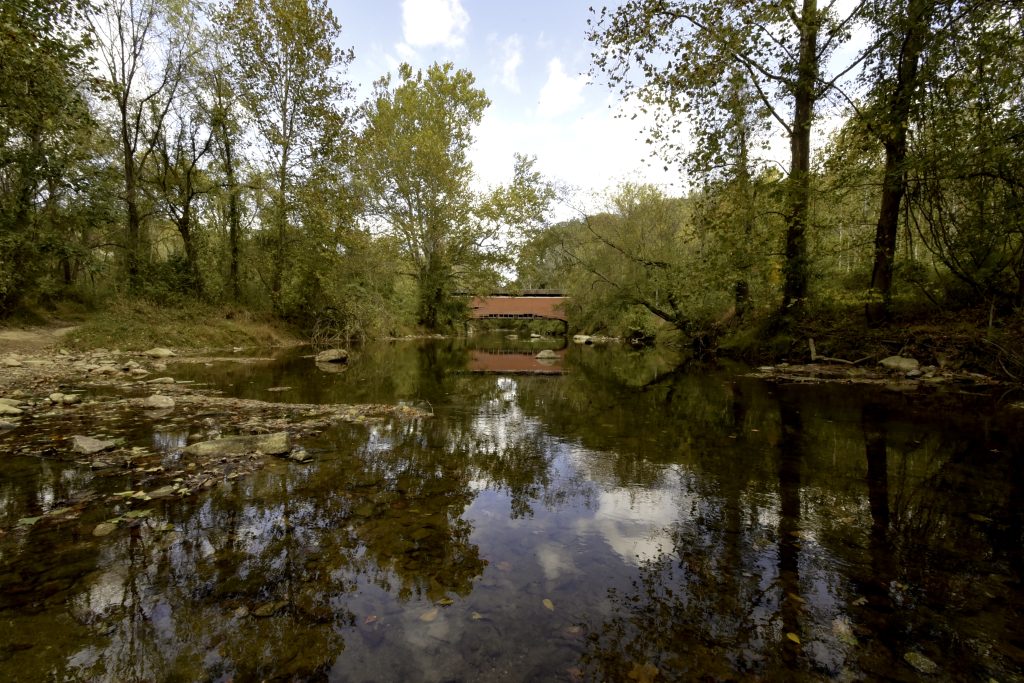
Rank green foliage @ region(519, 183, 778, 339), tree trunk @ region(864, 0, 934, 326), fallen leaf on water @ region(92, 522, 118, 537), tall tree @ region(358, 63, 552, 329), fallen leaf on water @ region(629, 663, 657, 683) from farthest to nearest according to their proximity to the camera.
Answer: tall tree @ region(358, 63, 552, 329)
green foliage @ region(519, 183, 778, 339)
tree trunk @ region(864, 0, 934, 326)
fallen leaf on water @ region(92, 522, 118, 537)
fallen leaf on water @ region(629, 663, 657, 683)

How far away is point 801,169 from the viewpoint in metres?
15.5

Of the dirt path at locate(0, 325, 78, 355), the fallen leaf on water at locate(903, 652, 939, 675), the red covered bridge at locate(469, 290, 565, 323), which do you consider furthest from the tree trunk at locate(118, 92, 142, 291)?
the red covered bridge at locate(469, 290, 565, 323)

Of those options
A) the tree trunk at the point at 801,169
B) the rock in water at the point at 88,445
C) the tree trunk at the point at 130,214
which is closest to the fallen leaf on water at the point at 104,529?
the rock in water at the point at 88,445

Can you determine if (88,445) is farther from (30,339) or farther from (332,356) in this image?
(30,339)

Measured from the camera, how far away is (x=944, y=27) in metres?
10.8

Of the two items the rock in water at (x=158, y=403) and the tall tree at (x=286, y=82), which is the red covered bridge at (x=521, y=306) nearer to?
the tall tree at (x=286, y=82)

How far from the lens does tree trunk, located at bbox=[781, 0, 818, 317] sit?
14.1 meters

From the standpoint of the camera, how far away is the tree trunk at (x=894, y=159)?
1146 cm

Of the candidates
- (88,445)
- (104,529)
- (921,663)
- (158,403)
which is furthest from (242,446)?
(921,663)

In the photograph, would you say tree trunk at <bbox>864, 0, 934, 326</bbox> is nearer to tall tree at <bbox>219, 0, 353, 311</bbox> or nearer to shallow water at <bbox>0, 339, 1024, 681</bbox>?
shallow water at <bbox>0, 339, 1024, 681</bbox>

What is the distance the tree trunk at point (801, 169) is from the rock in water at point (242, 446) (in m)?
15.0

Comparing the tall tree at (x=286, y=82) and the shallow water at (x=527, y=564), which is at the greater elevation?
the tall tree at (x=286, y=82)

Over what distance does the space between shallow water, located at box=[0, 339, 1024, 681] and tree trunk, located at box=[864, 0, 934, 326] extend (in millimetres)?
9049

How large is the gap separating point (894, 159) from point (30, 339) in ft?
85.3
